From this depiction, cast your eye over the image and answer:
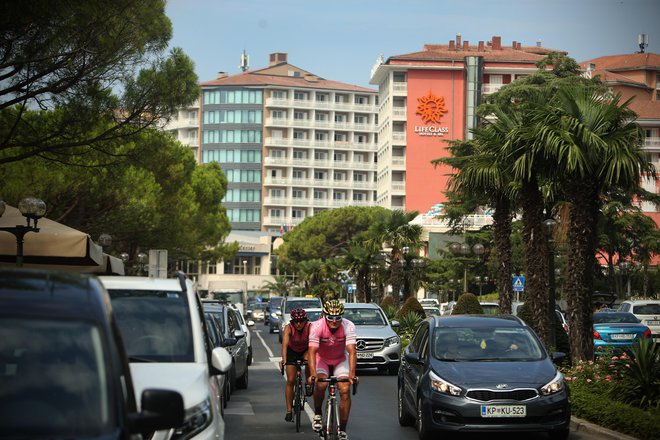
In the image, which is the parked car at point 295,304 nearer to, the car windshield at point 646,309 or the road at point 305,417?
the car windshield at point 646,309

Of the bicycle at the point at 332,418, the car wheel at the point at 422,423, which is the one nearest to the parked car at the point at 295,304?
A: the car wheel at the point at 422,423

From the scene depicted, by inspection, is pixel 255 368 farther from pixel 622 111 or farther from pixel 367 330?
pixel 622 111

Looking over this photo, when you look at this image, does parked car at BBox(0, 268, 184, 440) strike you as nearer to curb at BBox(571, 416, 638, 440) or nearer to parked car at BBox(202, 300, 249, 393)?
curb at BBox(571, 416, 638, 440)

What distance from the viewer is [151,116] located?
2525cm

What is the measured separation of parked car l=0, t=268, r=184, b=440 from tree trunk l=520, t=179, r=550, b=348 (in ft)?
62.6

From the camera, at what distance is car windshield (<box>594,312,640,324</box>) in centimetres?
3211

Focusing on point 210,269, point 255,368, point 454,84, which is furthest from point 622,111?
point 210,269

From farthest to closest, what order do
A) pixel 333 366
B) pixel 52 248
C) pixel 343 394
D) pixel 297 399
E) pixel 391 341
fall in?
pixel 391 341 → pixel 52 248 → pixel 297 399 → pixel 333 366 → pixel 343 394

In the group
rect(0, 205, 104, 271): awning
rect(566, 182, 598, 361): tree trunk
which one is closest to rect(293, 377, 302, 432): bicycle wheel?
rect(0, 205, 104, 271): awning

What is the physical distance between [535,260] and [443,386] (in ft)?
41.7

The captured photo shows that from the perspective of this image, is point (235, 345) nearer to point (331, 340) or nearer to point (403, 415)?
point (403, 415)

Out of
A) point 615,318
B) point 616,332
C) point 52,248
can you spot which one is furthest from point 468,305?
point 52,248

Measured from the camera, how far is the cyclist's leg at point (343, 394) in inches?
464

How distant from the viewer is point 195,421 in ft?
24.3
